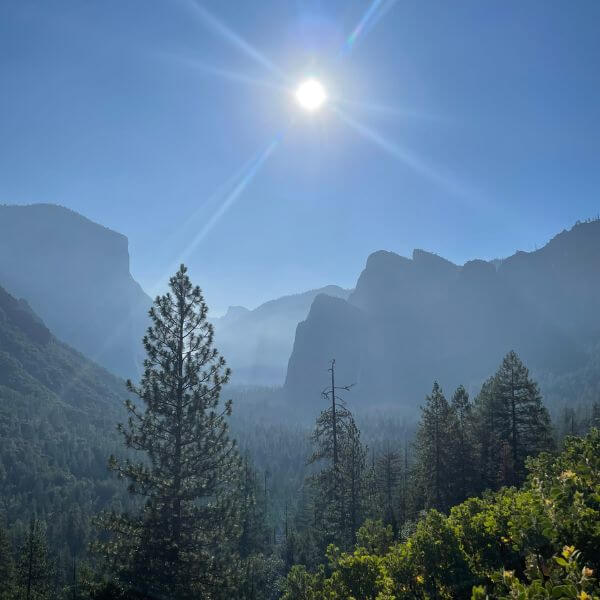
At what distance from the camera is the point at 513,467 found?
27172 mm

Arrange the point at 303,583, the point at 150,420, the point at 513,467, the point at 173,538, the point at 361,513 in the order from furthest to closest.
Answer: the point at 513,467 → the point at 361,513 → the point at 150,420 → the point at 173,538 → the point at 303,583

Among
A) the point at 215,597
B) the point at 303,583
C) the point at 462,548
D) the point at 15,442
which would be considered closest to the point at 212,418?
the point at 215,597

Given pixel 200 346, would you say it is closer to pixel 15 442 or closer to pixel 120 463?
pixel 120 463

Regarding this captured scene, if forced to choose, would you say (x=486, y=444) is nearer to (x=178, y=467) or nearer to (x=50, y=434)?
(x=178, y=467)

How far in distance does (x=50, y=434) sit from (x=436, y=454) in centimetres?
14554

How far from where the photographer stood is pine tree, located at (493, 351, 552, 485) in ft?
93.1

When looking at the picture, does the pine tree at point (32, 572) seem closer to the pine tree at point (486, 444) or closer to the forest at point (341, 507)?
the forest at point (341, 507)

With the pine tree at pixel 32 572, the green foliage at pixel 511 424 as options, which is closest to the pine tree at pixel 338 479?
the green foliage at pixel 511 424

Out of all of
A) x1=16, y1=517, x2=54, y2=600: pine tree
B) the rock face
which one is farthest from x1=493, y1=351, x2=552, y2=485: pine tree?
the rock face

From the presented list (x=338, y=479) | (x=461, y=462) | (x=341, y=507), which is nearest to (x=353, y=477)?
(x=338, y=479)

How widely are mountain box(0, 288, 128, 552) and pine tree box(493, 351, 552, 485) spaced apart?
76186 mm

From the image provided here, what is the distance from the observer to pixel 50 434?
139 metres

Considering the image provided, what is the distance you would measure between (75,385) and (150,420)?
649ft

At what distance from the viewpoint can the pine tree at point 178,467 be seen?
13.8 m
